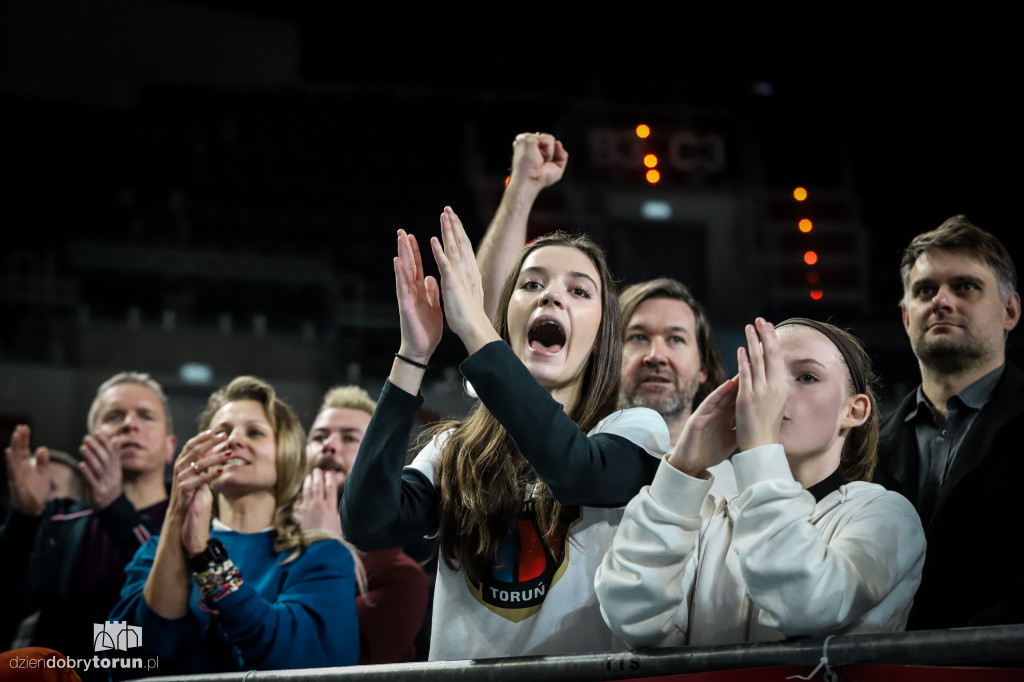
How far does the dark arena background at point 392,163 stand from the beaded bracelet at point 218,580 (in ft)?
10.5

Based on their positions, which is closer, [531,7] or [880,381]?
[880,381]

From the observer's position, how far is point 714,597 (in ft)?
4.40

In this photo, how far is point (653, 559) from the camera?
1.23 m

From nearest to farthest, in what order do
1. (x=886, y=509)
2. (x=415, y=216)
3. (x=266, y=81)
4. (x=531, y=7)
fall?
(x=886, y=509), (x=531, y=7), (x=415, y=216), (x=266, y=81)

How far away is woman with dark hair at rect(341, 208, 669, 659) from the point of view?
1.36 metres

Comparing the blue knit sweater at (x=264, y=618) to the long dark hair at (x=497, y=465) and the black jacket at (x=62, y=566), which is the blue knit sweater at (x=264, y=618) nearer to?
the black jacket at (x=62, y=566)

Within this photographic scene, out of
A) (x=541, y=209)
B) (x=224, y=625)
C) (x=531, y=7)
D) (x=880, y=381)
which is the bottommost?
A: (x=224, y=625)

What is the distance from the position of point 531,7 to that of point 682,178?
1985 millimetres

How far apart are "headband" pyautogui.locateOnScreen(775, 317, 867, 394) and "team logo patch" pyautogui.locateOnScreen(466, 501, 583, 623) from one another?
0.46 meters

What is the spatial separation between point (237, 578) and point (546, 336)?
830 mm

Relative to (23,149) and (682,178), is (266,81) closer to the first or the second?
(23,149)

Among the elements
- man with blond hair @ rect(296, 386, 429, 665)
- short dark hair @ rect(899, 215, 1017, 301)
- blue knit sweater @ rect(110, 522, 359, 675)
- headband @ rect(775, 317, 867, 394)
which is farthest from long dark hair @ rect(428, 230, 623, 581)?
short dark hair @ rect(899, 215, 1017, 301)

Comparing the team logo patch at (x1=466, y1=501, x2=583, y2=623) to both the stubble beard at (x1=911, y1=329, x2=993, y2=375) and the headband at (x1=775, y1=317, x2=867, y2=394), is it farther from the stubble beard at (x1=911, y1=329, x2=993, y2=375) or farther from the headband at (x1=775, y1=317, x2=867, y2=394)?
the stubble beard at (x1=911, y1=329, x2=993, y2=375)

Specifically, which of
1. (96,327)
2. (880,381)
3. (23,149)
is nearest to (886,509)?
(880,381)
